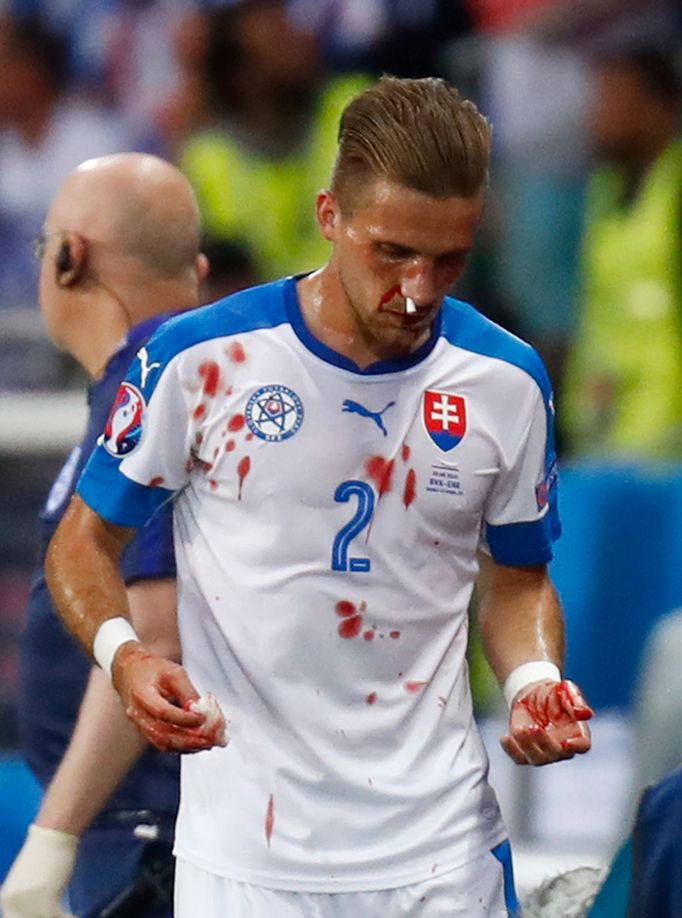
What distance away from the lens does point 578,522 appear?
16.0 feet

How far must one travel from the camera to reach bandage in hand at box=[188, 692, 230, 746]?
239 cm

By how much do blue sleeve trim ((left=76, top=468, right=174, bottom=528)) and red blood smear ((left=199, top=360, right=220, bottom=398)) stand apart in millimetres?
146

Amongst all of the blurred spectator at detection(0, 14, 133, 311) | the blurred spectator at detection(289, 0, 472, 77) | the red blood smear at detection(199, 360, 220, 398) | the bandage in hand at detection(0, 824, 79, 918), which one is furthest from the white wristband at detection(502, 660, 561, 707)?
the blurred spectator at detection(0, 14, 133, 311)

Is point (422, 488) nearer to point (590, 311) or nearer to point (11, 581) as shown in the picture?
point (11, 581)

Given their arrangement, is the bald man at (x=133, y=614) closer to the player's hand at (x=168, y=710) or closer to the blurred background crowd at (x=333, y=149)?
the player's hand at (x=168, y=710)

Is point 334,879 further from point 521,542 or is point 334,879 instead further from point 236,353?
point 236,353

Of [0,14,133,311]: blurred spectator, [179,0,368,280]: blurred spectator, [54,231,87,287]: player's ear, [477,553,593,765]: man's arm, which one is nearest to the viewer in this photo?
[477,553,593,765]: man's arm

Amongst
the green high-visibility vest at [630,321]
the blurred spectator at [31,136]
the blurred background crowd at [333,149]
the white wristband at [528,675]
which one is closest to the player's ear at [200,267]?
the white wristband at [528,675]

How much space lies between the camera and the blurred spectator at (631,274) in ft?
22.1

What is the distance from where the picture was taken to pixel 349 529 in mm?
2627

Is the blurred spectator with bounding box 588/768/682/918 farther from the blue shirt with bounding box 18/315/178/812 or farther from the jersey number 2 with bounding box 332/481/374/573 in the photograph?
the blue shirt with bounding box 18/315/178/812

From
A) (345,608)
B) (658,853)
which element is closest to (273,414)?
(345,608)

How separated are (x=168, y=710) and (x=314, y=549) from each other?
0.34m

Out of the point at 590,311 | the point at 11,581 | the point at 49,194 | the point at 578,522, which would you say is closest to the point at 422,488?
the point at 578,522
